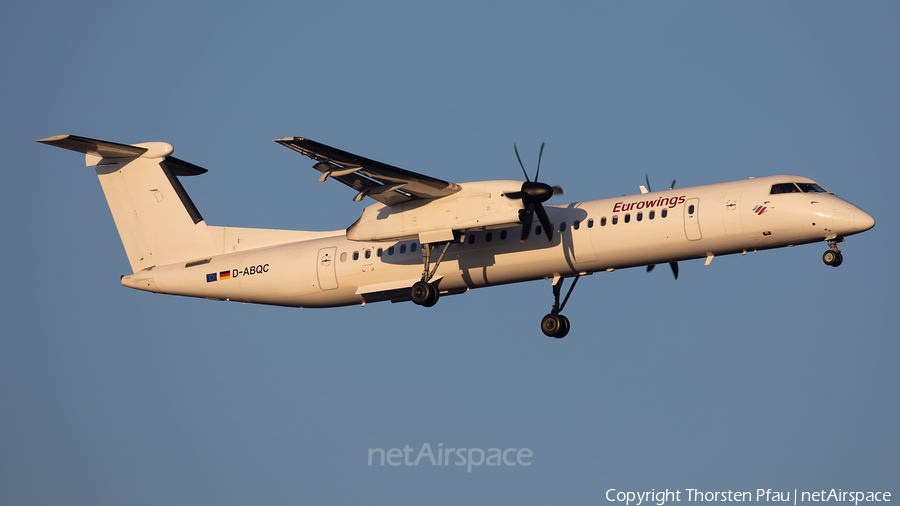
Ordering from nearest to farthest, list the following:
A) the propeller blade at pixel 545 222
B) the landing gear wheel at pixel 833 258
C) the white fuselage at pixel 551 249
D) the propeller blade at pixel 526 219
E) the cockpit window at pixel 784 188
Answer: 1. the landing gear wheel at pixel 833 258
2. the white fuselage at pixel 551 249
3. the cockpit window at pixel 784 188
4. the propeller blade at pixel 526 219
5. the propeller blade at pixel 545 222

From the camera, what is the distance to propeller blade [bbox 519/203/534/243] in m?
20.6

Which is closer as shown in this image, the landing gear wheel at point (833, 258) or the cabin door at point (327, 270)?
the landing gear wheel at point (833, 258)

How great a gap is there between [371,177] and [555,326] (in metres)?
6.11

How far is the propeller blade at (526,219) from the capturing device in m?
20.6

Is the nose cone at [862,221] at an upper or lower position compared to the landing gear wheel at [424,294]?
upper

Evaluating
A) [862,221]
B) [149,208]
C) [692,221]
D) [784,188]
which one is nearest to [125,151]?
[149,208]

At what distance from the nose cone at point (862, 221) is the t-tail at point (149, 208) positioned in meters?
16.1

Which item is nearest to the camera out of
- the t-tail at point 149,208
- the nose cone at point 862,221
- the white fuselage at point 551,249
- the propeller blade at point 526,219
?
the nose cone at point 862,221

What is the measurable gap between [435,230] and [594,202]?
3.77 meters

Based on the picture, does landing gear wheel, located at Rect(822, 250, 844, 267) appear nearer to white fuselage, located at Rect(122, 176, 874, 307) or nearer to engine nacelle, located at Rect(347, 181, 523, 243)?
white fuselage, located at Rect(122, 176, 874, 307)

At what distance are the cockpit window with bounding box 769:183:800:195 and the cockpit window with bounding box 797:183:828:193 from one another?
0.44 feet

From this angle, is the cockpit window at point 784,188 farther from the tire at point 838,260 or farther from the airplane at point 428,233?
the tire at point 838,260

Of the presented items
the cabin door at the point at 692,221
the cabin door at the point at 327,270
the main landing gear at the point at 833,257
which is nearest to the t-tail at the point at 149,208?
the cabin door at the point at 327,270

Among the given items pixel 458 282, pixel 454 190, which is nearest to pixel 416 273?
pixel 458 282
